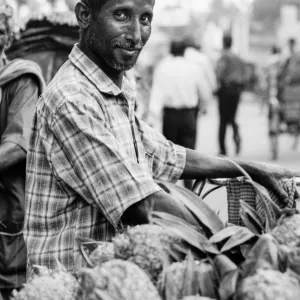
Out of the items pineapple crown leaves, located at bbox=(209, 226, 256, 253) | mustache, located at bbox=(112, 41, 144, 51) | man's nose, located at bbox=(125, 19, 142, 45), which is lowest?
pineapple crown leaves, located at bbox=(209, 226, 256, 253)

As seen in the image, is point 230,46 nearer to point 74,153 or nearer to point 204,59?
point 204,59

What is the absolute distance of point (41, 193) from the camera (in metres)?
2.55

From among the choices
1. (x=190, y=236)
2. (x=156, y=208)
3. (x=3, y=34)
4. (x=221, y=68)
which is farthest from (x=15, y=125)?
(x=221, y=68)

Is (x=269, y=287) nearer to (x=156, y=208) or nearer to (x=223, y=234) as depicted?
(x=223, y=234)

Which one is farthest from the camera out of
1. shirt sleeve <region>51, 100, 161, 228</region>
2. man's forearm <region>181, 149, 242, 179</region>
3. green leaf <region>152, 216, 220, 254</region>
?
Result: man's forearm <region>181, 149, 242, 179</region>

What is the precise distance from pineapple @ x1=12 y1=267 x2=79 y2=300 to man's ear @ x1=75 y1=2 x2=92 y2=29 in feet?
3.09

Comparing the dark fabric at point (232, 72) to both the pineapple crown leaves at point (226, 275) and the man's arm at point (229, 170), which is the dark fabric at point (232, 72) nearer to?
the man's arm at point (229, 170)

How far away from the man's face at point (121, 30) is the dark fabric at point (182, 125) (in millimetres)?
7341

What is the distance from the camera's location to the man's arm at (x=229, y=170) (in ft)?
9.25

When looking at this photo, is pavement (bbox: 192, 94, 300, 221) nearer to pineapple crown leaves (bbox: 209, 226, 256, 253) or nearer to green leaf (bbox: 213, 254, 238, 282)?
pineapple crown leaves (bbox: 209, 226, 256, 253)

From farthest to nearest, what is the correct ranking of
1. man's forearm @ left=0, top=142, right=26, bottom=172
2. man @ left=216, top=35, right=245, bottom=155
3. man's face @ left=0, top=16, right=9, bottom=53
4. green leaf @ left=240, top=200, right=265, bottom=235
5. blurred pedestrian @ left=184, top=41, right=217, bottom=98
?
man @ left=216, top=35, right=245, bottom=155 < blurred pedestrian @ left=184, top=41, right=217, bottom=98 < man's face @ left=0, top=16, right=9, bottom=53 < man's forearm @ left=0, top=142, right=26, bottom=172 < green leaf @ left=240, top=200, right=265, bottom=235

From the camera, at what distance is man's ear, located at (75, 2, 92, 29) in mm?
2596

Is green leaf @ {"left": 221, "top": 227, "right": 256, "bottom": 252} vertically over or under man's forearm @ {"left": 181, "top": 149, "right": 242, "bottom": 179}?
under

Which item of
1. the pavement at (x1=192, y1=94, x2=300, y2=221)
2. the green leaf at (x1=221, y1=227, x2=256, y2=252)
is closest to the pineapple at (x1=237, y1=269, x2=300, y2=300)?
the green leaf at (x1=221, y1=227, x2=256, y2=252)
